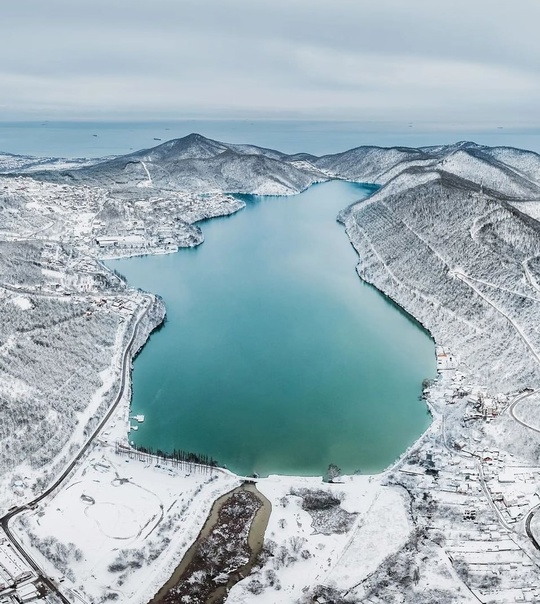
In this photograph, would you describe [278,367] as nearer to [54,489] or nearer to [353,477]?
[353,477]

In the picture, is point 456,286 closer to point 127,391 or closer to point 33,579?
point 127,391

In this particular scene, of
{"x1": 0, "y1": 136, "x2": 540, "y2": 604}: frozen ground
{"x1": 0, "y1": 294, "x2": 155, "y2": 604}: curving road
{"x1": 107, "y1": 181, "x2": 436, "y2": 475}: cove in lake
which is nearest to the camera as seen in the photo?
{"x1": 0, "y1": 294, "x2": 155, "y2": 604}: curving road

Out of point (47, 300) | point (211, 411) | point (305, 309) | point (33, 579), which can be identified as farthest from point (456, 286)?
point (33, 579)

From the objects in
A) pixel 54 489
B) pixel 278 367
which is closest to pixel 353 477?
pixel 278 367

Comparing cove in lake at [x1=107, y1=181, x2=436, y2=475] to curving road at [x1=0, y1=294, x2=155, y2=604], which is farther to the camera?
cove in lake at [x1=107, y1=181, x2=436, y2=475]

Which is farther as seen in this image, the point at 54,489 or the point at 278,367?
the point at 278,367

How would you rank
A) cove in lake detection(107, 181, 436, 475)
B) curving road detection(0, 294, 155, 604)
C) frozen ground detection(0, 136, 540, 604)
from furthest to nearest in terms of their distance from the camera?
cove in lake detection(107, 181, 436, 475) < frozen ground detection(0, 136, 540, 604) < curving road detection(0, 294, 155, 604)

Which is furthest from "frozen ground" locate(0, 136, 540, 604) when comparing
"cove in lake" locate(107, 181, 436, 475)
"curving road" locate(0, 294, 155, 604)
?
"cove in lake" locate(107, 181, 436, 475)

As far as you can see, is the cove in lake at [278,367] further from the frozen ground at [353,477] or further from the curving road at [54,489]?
the frozen ground at [353,477]

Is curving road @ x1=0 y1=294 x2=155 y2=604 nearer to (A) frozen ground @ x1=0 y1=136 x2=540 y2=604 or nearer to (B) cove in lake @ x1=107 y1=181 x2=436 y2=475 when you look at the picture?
(A) frozen ground @ x1=0 y1=136 x2=540 y2=604
